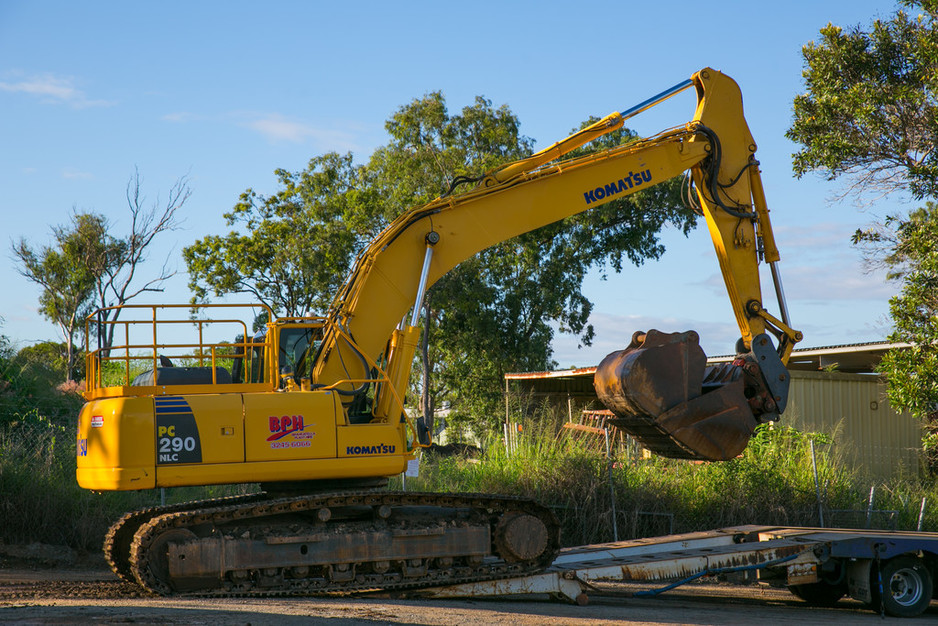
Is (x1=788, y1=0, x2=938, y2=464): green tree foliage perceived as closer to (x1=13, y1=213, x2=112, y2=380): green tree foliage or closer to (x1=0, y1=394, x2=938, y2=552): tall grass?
(x1=0, y1=394, x2=938, y2=552): tall grass

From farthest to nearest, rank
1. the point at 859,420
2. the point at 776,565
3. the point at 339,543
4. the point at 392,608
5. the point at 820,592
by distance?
1. the point at 859,420
2. the point at 820,592
3. the point at 776,565
4. the point at 339,543
5. the point at 392,608

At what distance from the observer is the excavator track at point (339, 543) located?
317 inches

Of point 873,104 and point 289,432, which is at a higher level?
point 873,104

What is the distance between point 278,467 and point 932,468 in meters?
15.9

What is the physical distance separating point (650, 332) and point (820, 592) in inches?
164

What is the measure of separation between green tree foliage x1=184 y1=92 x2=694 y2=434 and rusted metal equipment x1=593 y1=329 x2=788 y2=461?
2364 cm

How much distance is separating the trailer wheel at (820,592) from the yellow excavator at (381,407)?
2.52 m

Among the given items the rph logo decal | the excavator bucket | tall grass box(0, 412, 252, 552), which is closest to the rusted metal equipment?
the excavator bucket

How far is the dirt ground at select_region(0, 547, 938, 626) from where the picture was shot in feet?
22.2

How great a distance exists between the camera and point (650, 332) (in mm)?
9328

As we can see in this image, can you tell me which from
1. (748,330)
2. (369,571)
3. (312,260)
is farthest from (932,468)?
(312,260)

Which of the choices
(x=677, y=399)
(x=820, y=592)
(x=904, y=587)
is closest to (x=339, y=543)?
(x=677, y=399)

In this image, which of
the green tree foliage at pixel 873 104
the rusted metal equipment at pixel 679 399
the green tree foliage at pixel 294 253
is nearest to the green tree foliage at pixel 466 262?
the green tree foliage at pixel 294 253

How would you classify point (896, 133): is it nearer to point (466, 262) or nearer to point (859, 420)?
point (859, 420)
